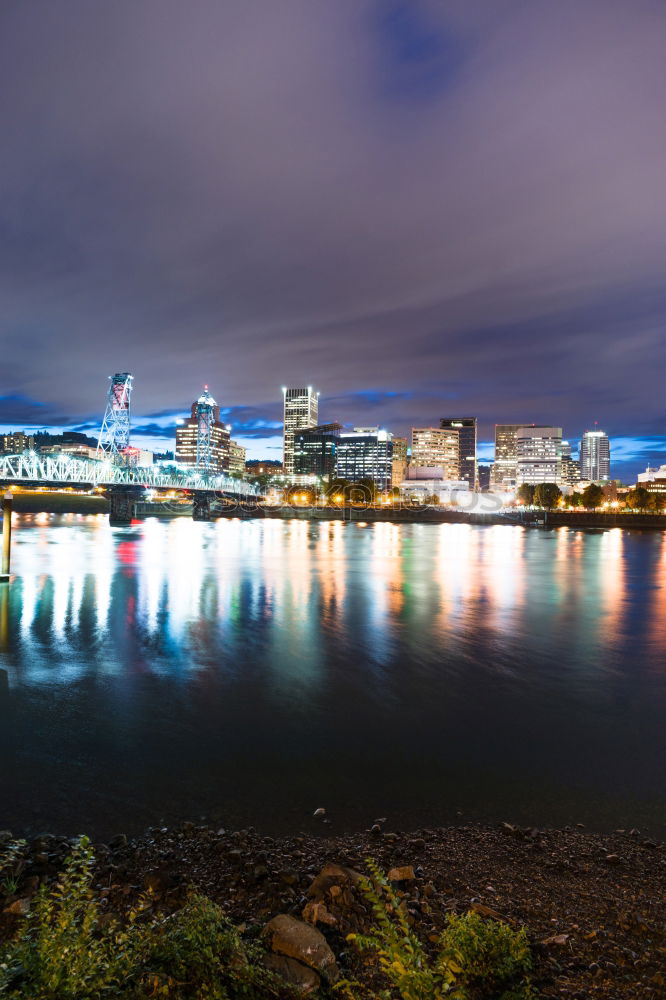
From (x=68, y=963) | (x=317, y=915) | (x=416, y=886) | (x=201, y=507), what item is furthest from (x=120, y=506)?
(x=68, y=963)

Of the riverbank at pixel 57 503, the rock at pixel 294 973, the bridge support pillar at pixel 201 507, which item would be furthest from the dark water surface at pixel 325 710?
the riverbank at pixel 57 503

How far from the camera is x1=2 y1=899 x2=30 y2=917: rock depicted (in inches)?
211

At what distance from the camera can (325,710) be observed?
12.2 m

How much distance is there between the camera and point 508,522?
6048 inches

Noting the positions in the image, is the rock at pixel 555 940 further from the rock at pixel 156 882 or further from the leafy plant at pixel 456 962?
the rock at pixel 156 882

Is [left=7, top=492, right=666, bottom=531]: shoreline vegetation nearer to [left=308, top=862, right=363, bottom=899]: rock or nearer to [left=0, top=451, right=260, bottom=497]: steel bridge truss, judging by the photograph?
[left=0, top=451, right=260, bottom=497]: steel bridge truss

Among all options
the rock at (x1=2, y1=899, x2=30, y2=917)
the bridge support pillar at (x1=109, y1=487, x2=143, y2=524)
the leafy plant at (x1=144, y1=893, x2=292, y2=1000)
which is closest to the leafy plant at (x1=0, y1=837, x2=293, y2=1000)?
the leafy plant at (x1=144, y1=893, x2=292, y2=1000)

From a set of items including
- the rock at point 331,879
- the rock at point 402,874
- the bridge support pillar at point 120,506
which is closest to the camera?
the rock at point 331,879

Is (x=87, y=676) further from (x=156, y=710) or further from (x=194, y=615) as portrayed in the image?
A: (x=194, y=615)

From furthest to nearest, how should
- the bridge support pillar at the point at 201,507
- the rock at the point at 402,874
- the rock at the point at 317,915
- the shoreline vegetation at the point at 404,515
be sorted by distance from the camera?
the shoreline vegetation at the point at 404,515 → the bridge support pillar at the point at 201,507 → the rock at the point at 402,874 → the rock at the point at 317,915

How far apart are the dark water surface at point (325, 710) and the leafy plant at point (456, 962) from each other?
2.95 meters

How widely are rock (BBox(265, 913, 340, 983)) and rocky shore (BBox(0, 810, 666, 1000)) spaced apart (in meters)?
0.01

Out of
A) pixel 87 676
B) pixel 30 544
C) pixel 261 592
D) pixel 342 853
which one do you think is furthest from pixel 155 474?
pixel 342 853

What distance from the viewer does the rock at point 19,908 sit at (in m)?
5.37
